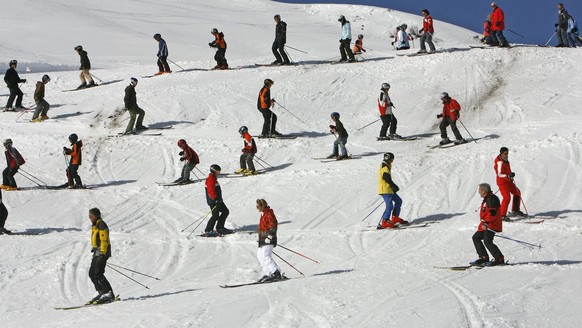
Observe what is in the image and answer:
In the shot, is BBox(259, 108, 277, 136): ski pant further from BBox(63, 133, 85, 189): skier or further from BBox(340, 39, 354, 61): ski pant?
BBox(340, 39, 354, 61): ski pant

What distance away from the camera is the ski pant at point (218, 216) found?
18250mm

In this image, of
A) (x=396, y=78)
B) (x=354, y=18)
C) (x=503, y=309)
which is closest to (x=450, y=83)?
(x=396, y=78)

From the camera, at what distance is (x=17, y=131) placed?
85.3ft

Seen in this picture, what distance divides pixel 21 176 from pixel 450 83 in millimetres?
12959

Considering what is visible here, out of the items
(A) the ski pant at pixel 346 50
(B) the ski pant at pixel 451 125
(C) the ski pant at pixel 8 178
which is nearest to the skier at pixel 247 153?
(B) the ski pant at pixel 451 125

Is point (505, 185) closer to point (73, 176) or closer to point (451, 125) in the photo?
point (451, 125)

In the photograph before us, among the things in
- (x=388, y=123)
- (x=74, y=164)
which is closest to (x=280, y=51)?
(x=388, y=123)

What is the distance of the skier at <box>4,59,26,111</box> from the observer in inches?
1086

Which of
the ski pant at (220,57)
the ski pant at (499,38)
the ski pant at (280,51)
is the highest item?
the ski pant at (499,38)

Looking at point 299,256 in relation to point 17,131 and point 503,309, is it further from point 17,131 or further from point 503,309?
point 17,131

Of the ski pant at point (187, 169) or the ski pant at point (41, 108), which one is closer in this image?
the ski pant at point (187, 169)

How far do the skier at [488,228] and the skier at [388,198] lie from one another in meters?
3.75

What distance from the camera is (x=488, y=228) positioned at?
Result: 46.6ft

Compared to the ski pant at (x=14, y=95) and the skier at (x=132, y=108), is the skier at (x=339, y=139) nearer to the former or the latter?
the skier at (x=132, y=108)
